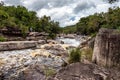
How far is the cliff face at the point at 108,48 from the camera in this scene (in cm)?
1390

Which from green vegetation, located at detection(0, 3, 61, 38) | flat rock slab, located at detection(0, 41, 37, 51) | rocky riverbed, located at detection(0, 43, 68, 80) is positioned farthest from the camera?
green vegetation, located at detection(0, 3, 61, 38)

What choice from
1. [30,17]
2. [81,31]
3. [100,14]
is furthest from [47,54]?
[81,31]

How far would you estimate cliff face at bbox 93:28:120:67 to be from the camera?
13.9 metres

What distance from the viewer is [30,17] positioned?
8975cm

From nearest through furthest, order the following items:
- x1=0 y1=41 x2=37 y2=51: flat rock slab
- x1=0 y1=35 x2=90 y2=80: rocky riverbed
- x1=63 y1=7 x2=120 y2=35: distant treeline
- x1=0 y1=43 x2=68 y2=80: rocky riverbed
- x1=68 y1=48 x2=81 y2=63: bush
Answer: x1=0 y1=35 x2=90 y2=80: rocky riverbed
x1=68 y1=48 x2=81 y2=63: bush
x1=0 y1=43 x2=68 y2=80: rocky riverbed
x1=0 y1=41 x2=37 y2=51: flat rock slab
x1=63 y1=7 x2=120 y2=35: distant treeline

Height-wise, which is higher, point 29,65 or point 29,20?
point 29,20

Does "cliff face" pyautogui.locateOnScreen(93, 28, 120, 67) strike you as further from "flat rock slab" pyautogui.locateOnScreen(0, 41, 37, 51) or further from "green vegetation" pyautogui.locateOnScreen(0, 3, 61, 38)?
"green vegetation" pyautogui.locateOnScreen(0, 3, 61, 38)

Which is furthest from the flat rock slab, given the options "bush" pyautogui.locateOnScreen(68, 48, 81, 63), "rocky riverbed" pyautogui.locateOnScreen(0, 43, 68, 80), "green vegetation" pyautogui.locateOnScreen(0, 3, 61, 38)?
"green vegetation" pyautogui.locateOnScreen(0, 3, 61, 38)

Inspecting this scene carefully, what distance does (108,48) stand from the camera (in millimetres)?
14133

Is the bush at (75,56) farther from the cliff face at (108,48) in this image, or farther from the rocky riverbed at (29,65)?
the cliff face at (108,48)

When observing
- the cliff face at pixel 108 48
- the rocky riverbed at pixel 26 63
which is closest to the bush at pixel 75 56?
the rocky riverbed at pixel 26 63

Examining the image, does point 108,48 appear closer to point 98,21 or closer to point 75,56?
point 75,56

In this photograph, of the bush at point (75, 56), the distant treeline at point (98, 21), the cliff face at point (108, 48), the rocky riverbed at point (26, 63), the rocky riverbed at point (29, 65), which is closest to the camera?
the cliff face at point (108, 48)

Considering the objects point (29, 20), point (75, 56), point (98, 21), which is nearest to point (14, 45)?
point (75, 56)
